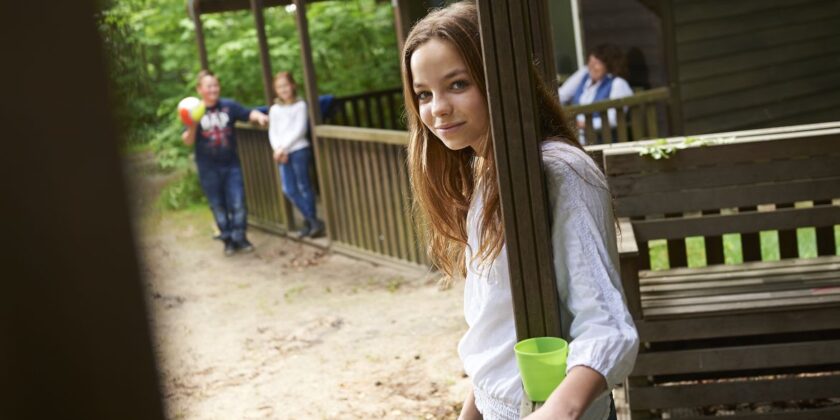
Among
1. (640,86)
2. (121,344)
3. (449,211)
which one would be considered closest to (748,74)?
(640,86)

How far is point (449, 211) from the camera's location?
2268mm

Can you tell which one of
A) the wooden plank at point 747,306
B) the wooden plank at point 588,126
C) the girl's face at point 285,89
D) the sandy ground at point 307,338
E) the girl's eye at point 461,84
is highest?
the girl's eye at point 461,84

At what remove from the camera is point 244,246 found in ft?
36.8

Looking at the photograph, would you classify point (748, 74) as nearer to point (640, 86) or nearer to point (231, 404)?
point (640, 86)

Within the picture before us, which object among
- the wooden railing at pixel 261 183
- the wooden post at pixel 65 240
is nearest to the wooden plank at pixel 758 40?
the wooden railing at pixel 261 183

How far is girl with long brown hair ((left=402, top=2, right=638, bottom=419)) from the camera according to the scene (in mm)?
1787

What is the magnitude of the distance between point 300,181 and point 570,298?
8.77 m

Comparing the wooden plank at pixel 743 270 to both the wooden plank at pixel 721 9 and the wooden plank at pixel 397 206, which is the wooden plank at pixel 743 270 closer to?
the wooden plank at pixel 397 206

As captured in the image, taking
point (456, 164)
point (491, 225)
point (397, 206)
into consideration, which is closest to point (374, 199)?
point (397, 206)

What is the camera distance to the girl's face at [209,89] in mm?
10664

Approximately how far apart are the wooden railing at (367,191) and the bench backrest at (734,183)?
14.0 ft

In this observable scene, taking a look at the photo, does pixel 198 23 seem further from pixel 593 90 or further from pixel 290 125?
pixel 593 90

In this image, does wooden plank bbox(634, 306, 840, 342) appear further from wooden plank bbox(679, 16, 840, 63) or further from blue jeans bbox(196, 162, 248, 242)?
blue jeans bbox(196, 162, 248, 242)

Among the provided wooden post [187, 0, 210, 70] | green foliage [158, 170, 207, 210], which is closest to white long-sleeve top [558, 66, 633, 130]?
wooden post [187, 0, 210, 70]
